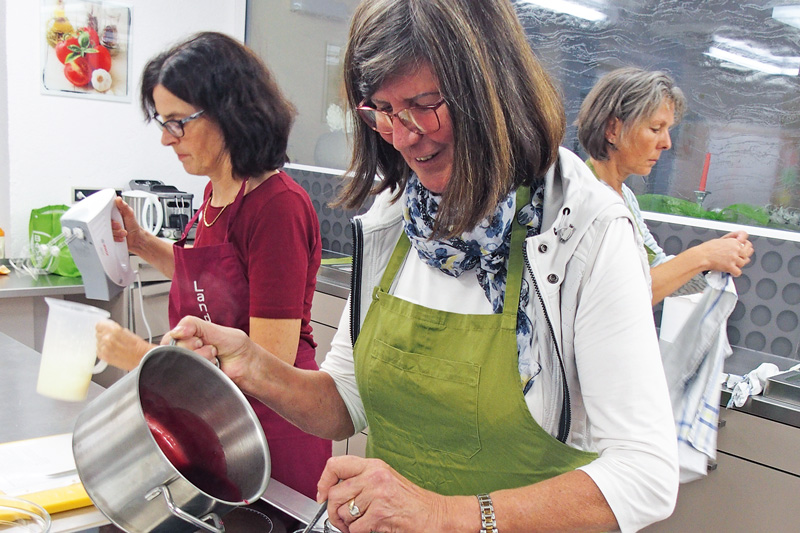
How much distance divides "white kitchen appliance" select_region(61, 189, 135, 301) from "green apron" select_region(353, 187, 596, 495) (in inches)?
49.6

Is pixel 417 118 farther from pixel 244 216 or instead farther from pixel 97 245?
pixel 97 245

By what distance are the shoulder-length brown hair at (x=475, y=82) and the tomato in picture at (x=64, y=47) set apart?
2.71 m

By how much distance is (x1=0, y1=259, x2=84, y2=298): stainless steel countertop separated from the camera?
8.52 ft

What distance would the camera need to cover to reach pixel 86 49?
3.23m

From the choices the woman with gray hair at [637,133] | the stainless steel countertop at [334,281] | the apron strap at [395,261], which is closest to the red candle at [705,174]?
the woman with gray hair at [637,133]

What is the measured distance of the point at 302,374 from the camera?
1130 mm

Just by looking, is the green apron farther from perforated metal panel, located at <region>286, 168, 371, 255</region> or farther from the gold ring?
perforated metal panel, located at <region>286, 168, 371, 255</region>

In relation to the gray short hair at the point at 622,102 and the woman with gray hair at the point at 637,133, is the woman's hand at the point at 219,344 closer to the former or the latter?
the woman with gray hair at the point at 637,133

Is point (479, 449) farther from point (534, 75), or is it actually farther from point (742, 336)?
point (742, 336)

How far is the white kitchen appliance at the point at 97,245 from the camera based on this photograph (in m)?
2.05

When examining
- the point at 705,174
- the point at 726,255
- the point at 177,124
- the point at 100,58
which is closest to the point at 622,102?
the point at 726,255

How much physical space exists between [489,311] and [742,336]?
1568mm

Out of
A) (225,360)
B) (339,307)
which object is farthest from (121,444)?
(339,307)

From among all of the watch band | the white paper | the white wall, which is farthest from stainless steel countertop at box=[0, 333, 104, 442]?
the white wall
